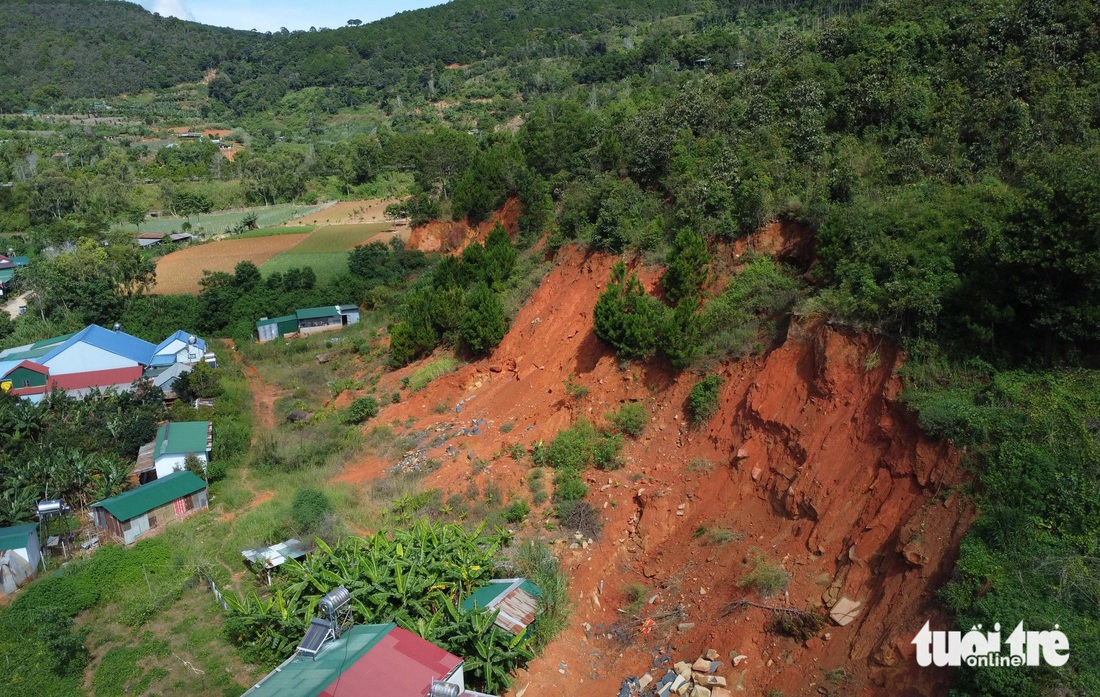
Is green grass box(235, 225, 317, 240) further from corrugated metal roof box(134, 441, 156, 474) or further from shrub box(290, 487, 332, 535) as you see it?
shrub box(290, 487, 332, 535)

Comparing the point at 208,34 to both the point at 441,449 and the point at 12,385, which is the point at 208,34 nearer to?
the point at 12,385

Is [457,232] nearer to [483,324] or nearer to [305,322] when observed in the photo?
[305,322]

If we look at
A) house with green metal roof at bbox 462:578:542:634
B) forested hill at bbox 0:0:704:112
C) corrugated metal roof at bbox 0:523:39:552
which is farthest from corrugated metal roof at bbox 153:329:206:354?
forested hill at bbox 0:0:704:112

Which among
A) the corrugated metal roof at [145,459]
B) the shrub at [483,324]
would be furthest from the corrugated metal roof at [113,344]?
the shrub at [483,324]

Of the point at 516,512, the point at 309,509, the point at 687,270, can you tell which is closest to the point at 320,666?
the point at 516,512

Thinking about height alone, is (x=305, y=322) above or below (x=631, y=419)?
below

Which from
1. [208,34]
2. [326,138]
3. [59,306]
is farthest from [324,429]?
[208,34]
